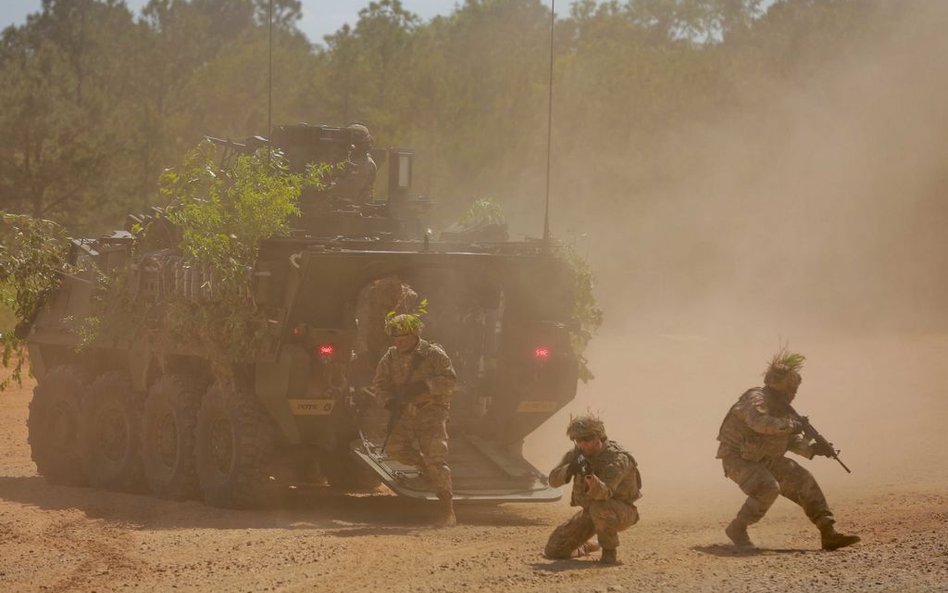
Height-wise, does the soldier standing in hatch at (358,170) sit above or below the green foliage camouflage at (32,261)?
above

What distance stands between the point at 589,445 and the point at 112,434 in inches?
268

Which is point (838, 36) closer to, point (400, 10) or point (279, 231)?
point (400, 10)

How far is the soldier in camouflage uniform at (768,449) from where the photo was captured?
34.9 ft

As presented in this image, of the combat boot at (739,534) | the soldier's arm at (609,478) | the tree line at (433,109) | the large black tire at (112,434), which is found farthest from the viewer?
the tree line at (433,109)

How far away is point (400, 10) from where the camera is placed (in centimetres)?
4088

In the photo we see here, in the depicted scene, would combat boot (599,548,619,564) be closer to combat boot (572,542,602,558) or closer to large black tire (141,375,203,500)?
combat boot (572,542,602,558)

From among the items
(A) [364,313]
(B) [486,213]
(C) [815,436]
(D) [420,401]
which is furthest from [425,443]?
(B) [486,213]

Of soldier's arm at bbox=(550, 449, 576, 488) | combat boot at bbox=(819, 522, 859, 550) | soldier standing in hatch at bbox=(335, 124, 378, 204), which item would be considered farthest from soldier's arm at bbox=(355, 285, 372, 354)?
combat boot at bbox=(819, 522, 859, 550)

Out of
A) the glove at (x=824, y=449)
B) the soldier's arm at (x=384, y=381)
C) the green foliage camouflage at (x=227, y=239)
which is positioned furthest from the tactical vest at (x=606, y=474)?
the green foliage camouflage at (x=227, y=239)

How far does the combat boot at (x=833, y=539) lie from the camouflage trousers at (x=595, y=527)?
1.29 meters

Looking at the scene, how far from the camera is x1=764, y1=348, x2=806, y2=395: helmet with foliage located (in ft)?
35.3

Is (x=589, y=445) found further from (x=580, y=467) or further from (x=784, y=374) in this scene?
(x=784, y=374)

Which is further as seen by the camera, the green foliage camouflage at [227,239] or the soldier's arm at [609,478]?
the green foliage camouflage at [227,239]

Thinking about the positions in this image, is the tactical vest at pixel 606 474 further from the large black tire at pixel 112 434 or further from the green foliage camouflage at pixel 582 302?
the large black tire at pixel 112 434
